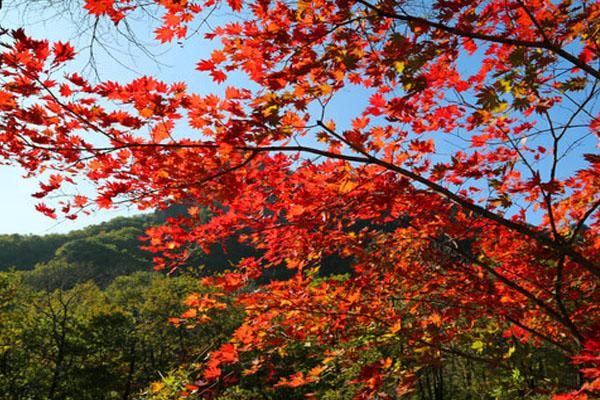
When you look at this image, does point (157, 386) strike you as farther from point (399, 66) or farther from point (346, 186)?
point (399, 66)

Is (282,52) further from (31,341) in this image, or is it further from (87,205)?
(31,341)

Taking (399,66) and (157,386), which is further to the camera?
(157,386)

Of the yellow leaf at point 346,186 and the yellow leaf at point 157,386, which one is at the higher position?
the yellow leaf at point 346,186

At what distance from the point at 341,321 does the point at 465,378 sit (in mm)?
15607

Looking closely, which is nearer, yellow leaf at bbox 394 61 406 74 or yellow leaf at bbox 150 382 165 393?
yellow leaf at bbox 394 61 406 74

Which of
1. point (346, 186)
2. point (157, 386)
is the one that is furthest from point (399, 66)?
point (157, 386)

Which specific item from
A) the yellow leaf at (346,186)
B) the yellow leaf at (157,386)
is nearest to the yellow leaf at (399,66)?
the yellow leaf at (346,186)

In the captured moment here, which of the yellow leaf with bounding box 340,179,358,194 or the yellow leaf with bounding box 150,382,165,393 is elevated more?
the yellow leaf with bounding box 340,179,358,194

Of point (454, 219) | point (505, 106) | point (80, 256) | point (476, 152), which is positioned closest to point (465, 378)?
point (454, 219)

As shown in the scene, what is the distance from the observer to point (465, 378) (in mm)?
16078

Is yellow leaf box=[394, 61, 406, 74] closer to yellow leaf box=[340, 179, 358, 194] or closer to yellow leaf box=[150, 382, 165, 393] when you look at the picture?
yellow leaf box=[340, 179, 358, 194]

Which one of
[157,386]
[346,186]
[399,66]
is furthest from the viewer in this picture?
[157,386]

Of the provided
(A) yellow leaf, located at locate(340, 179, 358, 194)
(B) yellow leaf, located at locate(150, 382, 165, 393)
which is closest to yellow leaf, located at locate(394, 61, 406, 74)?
(A) yellow leaf, located at locate(340, 179, 358, 194)

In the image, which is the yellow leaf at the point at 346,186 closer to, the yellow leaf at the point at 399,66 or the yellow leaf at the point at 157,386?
the yellow leaf at the point at 399,66
